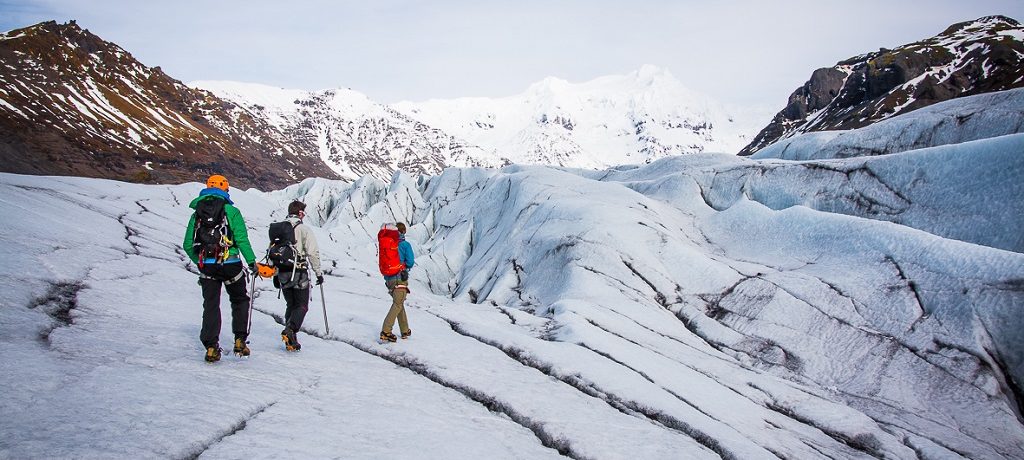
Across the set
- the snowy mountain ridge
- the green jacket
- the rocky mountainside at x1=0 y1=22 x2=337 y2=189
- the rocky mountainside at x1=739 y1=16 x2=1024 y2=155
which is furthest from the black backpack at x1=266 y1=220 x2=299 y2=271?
the rocky mountainside at x1=0 y1=22 x2=337 y2=189

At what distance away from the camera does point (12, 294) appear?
7.61 meters

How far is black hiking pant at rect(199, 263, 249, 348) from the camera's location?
22.7 ft

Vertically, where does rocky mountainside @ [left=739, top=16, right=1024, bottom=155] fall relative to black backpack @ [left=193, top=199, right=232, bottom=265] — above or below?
above

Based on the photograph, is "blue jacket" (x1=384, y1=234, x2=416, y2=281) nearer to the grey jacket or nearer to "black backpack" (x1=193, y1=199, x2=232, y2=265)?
the grey jacket

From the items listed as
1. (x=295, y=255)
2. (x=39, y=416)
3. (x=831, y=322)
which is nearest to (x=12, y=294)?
(x=295, y=255)

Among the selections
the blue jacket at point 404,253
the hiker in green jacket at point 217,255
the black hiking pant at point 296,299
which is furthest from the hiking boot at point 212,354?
the blue jacket at point 404,253

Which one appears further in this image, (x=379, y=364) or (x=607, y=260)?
(x=607, y=260)

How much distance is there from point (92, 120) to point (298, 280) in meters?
190

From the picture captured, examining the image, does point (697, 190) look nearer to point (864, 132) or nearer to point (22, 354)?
point (864, 132)

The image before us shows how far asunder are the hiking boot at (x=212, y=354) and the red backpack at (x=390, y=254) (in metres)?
3.37

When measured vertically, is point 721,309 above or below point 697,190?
below

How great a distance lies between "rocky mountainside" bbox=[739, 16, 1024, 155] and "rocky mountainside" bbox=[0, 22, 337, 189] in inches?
6942

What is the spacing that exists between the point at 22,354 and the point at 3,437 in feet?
7.48

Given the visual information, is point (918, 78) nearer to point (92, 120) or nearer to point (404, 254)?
point (404, 254)
